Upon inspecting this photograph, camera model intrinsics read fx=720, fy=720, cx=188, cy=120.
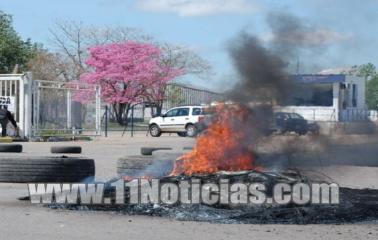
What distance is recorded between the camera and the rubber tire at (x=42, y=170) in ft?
36.0

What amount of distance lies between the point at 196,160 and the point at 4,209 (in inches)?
107

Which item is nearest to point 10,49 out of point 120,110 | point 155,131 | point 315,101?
point 120,110

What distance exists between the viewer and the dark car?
442 inches

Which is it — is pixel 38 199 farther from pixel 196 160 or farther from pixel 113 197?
pixel 196 160

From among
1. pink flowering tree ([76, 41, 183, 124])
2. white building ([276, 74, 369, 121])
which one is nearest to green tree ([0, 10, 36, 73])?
pink flowering tree ([76, 41, 183, 124])

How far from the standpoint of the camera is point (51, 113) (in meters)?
32.1

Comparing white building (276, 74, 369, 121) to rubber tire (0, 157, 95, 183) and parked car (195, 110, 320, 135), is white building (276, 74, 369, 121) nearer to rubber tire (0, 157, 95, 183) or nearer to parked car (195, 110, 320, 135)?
parked car (195, 110, 320, 135)

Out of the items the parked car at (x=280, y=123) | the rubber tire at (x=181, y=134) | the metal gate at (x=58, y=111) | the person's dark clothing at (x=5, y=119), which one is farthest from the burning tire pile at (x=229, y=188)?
the rubber tire at (x=181, y=134)

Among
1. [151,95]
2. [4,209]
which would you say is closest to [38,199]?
[4,209]

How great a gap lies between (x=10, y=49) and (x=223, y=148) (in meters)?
46.7

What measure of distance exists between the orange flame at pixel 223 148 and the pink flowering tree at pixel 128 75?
4139cm

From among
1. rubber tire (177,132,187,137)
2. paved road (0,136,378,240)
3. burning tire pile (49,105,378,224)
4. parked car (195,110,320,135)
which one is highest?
parked car (195,110,320,135)

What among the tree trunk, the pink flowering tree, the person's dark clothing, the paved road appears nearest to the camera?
the paved road

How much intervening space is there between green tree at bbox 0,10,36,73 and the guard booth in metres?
20.3
